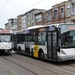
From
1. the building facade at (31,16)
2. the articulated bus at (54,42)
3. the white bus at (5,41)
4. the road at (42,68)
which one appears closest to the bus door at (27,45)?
the articulated bus at (54,42)

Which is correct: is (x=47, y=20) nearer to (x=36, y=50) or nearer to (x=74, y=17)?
(x=74, y=17)

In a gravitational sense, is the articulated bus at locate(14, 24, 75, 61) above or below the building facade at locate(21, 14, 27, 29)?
below

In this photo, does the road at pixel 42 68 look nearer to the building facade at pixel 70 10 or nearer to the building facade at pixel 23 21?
the building facade at pixel 70 10

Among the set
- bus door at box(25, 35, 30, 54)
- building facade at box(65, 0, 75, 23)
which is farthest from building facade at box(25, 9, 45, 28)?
bus door at box(25, 35, 30, 54)

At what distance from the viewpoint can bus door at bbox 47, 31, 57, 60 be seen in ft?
44.2

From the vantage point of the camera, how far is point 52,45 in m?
13.8

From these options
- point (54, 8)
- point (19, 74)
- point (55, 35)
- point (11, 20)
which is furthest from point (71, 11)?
point (11, 20)

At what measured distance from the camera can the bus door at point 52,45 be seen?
530 inches

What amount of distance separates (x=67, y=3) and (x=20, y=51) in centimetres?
2132

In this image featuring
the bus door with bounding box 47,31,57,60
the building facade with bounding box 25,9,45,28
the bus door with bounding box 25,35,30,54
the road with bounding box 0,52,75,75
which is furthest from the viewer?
the building facade with bounding box 25,9,45,28

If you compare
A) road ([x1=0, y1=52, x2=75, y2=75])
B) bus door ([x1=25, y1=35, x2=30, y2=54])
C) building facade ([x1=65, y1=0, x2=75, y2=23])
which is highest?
building facade ([x1=65, y1=0, x2=75, y2=23])

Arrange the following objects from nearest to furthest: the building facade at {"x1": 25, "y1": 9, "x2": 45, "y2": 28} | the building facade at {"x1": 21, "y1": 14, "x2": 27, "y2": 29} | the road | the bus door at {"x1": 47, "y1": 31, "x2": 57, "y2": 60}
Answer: the road, the bus door at {"x1": 47, "y1": 31, "x2": 57, "y2": 60}, the building facade at {"x1": 25, "y1": 9, "x2": 45, "y2": 28}, the building facade at {"x1": 21, "y1": 14, "x2": 27, "y2": 29}

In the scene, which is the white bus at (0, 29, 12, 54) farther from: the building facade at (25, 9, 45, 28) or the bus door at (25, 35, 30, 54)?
the building facade at (25, 9, 45, 28)

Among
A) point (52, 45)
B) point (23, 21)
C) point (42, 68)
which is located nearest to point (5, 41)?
point (52, 45)
